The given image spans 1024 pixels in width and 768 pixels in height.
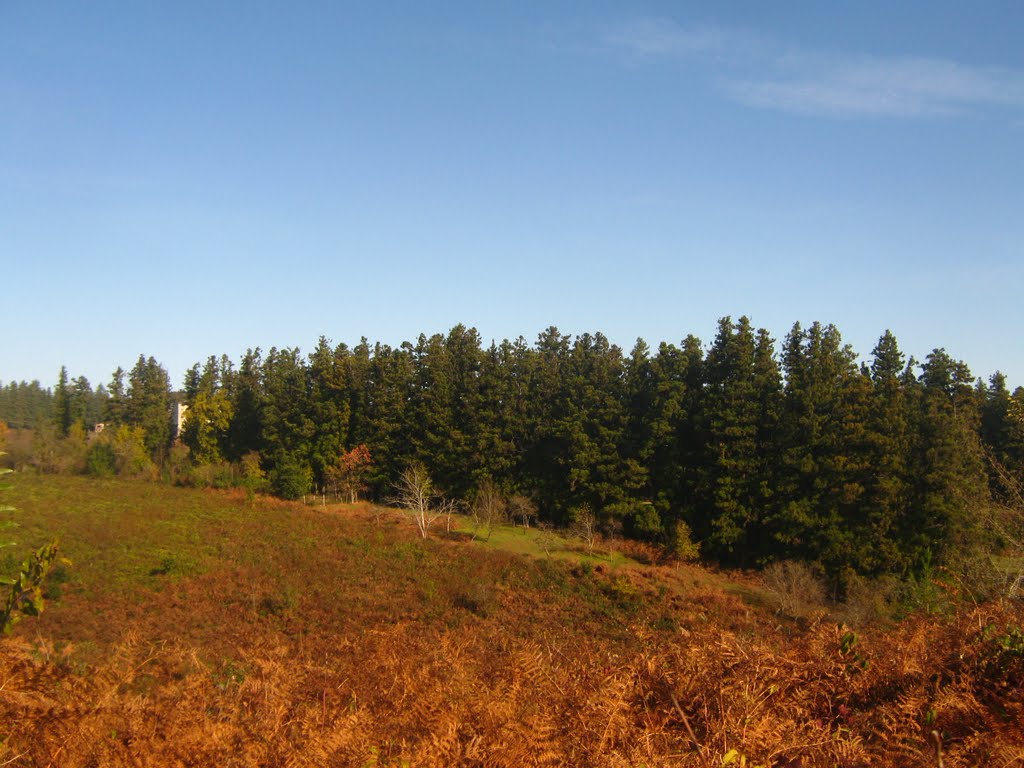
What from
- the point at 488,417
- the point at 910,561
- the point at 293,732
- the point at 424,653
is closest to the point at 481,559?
the point at 488,417

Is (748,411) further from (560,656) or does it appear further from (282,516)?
(560,656)

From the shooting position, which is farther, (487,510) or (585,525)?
(487,510)

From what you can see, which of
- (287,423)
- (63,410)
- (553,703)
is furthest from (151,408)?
(553,703)

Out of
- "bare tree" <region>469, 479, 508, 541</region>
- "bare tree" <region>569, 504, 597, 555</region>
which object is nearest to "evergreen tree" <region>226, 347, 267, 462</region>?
"bare tree" <region>469, 479, 508, 541</region>

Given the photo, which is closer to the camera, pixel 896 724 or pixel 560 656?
pixel 896 724

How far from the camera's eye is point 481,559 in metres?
28.9

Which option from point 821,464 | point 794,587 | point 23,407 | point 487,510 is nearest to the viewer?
point 794,587

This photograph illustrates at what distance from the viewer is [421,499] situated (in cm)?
3416

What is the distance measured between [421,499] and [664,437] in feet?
40.5

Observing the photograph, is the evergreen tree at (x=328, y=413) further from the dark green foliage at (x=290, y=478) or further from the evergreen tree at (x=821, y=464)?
the evergreen tree at (x=821, y=464)

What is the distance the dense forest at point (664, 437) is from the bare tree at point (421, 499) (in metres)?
1.30

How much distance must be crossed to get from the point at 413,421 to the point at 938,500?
1067 inches

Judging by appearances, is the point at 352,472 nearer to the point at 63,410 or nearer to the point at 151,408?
the point at 151,408

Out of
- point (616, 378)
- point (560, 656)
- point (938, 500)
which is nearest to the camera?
point (560, 656)
